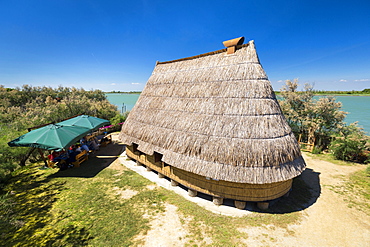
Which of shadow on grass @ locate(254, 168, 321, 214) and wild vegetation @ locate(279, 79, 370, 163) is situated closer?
shadow on grass @ locate(254, 168, 321, 214)

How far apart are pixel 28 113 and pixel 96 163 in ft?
43.0

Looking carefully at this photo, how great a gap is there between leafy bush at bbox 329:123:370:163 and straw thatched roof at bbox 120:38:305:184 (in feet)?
32.5

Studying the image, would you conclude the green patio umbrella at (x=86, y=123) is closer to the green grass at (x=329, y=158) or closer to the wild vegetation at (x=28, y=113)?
the wild vegetation at (x=28, y=113)

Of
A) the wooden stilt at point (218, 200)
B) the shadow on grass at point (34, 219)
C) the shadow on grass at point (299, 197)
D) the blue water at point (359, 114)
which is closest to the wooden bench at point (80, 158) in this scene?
the shadow on grass at point (34, 219)

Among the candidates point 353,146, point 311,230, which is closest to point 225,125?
point 311,230

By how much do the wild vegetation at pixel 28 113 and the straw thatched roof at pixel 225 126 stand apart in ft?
26.9

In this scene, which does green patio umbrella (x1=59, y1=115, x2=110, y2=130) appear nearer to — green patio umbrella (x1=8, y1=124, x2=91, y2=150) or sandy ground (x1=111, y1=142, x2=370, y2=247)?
green patio umbrella (x1=8, y1=124, x2=91, y2=150)

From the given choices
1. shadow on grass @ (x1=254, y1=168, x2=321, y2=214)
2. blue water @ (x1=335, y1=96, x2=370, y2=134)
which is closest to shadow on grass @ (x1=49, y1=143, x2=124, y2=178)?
shadow on grass @ (x1=254, y1=168, x2=321, y2=214)

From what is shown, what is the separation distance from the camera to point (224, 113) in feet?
25.6

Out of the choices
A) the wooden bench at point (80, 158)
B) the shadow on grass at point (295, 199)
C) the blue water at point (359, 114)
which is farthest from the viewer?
the blue water at point (359, 114)

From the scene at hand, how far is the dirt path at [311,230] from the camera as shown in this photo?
552 cm

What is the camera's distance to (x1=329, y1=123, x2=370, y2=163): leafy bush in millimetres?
12844

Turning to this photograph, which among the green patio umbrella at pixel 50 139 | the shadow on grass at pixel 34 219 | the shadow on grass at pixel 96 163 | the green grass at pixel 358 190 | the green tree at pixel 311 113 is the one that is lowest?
the shadow on grass at pixel 34 219

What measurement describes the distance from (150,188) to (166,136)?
336 cm
